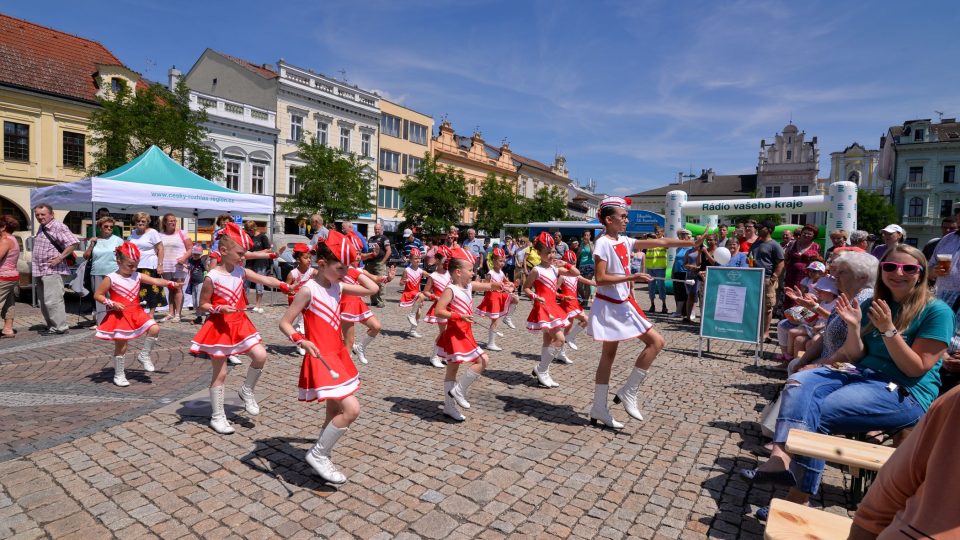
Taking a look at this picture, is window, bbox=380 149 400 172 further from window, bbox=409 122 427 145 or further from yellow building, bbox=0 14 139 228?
yellow building, bbox=0 14 139 228

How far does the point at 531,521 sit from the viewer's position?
3502 millimetres

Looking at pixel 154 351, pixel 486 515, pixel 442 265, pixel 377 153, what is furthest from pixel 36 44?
pixel 486 515

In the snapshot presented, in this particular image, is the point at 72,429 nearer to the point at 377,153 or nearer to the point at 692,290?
the point at 692,290

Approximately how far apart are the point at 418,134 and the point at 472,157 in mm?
9643

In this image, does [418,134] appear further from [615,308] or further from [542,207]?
[615,308]

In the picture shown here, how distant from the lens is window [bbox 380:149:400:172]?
45.8 m

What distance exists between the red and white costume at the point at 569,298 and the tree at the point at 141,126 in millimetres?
20343

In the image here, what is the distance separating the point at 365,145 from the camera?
144 ft

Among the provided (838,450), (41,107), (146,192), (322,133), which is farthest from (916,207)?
(41,107)

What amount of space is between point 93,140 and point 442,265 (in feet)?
69.7

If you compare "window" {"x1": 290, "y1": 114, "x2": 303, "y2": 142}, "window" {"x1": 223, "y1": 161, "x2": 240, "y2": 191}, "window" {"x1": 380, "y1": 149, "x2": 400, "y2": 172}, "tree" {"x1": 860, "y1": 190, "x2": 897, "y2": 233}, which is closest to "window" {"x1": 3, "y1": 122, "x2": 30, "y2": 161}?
"window" {"x1": 223, "y1": 161, "x2": 240, "y2": 191}

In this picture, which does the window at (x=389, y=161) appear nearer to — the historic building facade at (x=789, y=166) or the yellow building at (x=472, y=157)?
the yellow building at (x=472, y=157)

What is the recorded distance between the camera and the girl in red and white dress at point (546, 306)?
6902 mm

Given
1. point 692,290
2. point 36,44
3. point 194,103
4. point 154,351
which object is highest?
point 36,44
